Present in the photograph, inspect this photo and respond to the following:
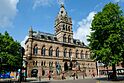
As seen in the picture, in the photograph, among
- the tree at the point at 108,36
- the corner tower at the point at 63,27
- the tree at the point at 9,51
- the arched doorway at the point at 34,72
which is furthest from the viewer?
the corner tower at the point at 63,27

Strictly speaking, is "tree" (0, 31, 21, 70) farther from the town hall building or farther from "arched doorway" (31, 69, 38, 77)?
"arched doorway" (31, 69, 38, 77)

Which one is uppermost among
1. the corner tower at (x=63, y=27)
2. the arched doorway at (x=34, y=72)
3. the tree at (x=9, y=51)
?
the corner tower at (x=63, y=27)

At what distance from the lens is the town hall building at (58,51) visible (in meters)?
62.8

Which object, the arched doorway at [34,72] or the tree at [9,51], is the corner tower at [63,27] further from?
the tree at [9,51]

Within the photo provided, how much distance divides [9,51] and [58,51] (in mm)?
36065

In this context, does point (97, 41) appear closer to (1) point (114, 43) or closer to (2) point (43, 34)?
(1) point (114, 43)

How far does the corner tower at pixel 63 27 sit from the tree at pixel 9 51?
36.7m

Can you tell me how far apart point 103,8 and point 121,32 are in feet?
22.8

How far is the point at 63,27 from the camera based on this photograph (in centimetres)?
7438

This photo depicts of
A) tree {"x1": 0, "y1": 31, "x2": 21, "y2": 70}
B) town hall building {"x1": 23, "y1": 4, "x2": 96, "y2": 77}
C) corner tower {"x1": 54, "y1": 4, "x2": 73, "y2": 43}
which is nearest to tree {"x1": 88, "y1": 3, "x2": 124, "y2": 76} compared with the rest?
tree {"x1": 0, "y1": 31, "x2": 21, "y2": 70}

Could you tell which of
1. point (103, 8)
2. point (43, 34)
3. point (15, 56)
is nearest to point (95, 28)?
point (103, 8)

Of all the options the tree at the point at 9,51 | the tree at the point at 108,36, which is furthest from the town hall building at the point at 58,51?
the tree at the point at 108,36

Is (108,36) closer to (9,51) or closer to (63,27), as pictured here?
(9,51)

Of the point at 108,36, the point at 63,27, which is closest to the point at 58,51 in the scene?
the point at 63,27
